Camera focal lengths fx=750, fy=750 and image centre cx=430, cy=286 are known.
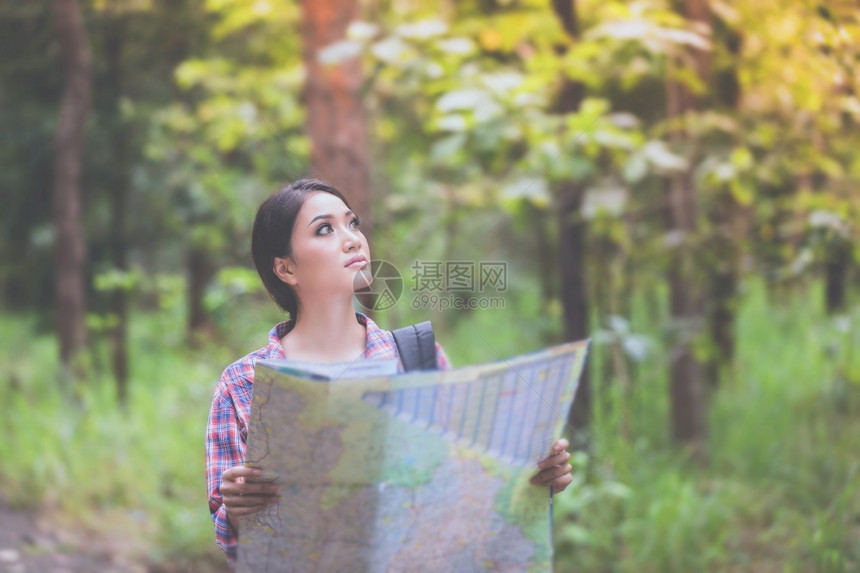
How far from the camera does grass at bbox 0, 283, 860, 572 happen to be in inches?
112

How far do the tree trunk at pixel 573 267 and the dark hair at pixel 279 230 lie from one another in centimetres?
217

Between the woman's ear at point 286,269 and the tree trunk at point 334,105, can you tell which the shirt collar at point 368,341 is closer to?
the woman's ear at point 286,269

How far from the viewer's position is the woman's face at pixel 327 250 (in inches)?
48.1

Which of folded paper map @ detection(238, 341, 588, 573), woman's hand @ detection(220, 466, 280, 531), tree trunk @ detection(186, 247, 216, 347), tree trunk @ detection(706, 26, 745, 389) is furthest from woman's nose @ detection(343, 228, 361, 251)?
tree trunk @ detection(186, 247, 216, 347)

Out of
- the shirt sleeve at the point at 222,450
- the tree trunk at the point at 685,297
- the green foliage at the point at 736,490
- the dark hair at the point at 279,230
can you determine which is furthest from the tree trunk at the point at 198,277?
the shirt sleeve at the point at 222,450

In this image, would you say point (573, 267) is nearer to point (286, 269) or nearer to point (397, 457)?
point (286, 269)

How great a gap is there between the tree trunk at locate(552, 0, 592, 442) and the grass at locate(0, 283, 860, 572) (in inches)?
5.5

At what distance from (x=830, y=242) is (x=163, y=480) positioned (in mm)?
3164

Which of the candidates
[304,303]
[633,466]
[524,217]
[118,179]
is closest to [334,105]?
[524,217]

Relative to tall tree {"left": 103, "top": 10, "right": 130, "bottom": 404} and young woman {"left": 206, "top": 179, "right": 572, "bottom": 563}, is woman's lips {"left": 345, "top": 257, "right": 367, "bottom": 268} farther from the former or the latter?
tall tree {"left": 103, "top": 10, "right": 130, "bottom": 404}

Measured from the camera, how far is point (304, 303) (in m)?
1.27

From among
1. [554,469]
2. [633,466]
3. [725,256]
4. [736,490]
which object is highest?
[725,256]

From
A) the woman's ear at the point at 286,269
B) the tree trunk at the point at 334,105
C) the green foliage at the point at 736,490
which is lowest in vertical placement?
the green foliage at the point at 736,490

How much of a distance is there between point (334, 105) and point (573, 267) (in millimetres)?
1290
